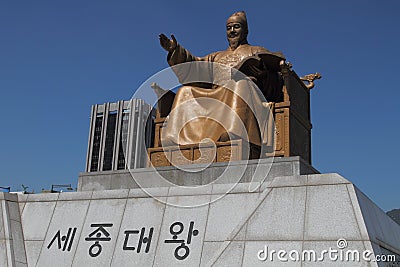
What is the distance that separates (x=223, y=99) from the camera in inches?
298

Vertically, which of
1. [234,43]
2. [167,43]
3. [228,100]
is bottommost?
[228,100]

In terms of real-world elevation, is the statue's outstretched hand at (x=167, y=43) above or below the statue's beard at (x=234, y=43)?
below

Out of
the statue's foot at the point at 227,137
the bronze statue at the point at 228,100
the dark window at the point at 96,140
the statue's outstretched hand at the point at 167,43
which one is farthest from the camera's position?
the dark window at the point at 96,140

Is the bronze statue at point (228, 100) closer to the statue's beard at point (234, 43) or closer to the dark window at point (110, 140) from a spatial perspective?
the statue's beard at point (234, 43)

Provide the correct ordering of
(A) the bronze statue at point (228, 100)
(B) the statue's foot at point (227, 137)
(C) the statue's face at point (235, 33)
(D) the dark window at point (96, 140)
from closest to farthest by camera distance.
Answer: (B) the statue's foot at point (227, 137) < (A) the bronze statue at point (228, 100) < (C) the statue's face at point (235, 33) < (D) the dark window at point (96, 140)

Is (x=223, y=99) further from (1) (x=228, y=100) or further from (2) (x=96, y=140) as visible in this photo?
(2) (x=96, y=140)

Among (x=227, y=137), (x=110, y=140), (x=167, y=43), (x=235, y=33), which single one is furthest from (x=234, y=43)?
(x=110, y=140)

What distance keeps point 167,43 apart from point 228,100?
151 cm

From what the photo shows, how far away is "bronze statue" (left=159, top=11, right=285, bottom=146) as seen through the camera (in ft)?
23.9

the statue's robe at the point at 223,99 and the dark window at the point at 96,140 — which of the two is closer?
the statue's robe at the point at 223,99

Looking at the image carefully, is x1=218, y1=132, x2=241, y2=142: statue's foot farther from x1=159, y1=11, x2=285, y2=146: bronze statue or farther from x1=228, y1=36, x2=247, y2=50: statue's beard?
x1=228, y1=36, x2=247, y2=50: statue's beard

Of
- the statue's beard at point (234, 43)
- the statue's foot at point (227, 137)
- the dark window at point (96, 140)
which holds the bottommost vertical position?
the statue's foot at point (227, 137)

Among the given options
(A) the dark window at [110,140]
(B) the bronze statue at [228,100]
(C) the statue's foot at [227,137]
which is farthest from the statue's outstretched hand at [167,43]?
(A) the dark window at [110,140]

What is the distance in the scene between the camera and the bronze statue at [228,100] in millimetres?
7293
